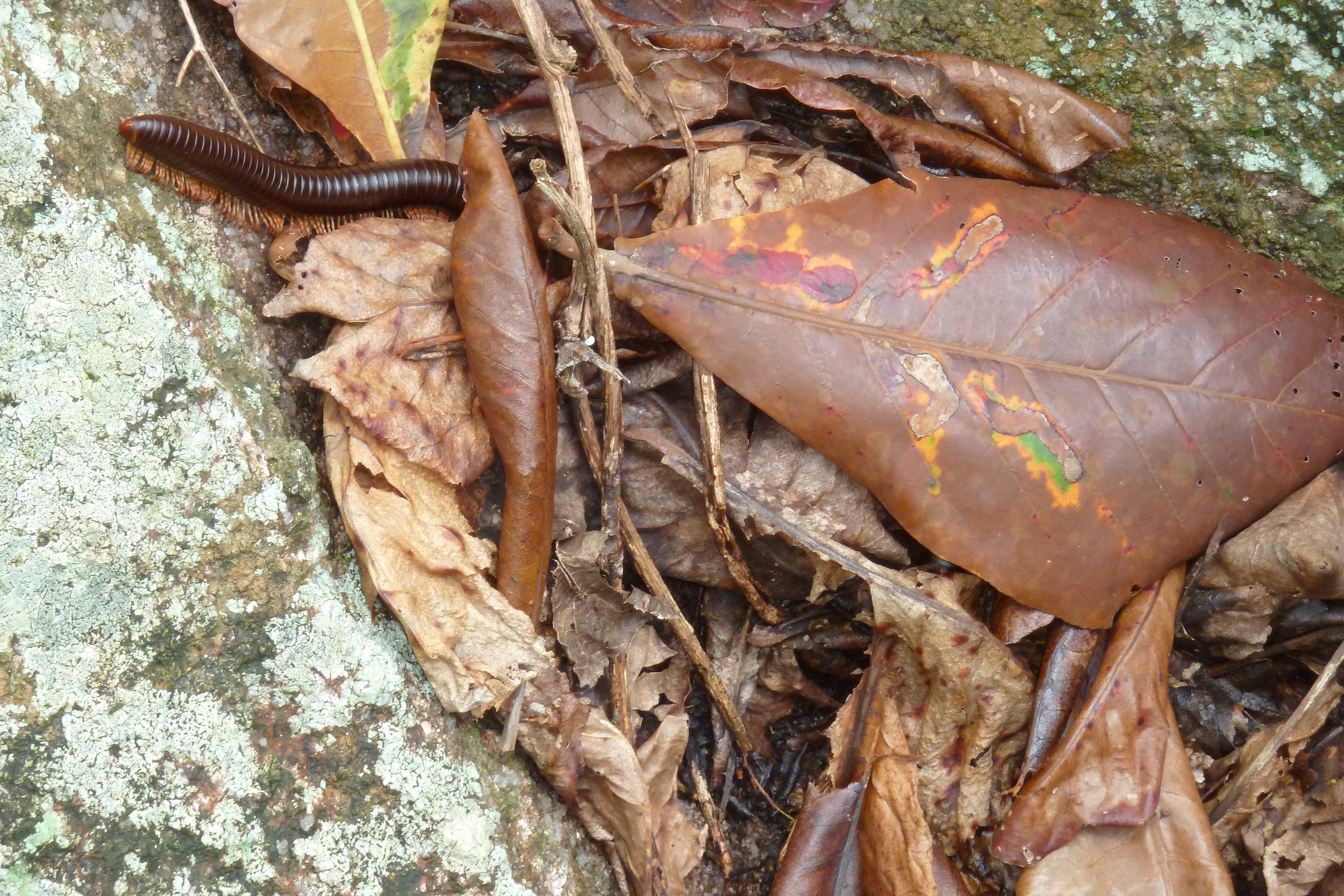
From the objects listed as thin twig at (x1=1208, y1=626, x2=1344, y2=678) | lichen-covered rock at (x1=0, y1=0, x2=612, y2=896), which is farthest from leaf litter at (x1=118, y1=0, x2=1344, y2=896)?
lichen-covered rock at (x1=0, y1=0, x2=612, y2=896)

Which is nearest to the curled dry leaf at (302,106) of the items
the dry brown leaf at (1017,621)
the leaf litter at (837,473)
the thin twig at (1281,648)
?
the leaf litter at (837,473)

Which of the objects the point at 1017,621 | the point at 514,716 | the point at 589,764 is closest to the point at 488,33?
the point at 514,716

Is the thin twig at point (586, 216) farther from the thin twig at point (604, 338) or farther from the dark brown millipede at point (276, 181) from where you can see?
the dark brown millipede at point (276, 181)

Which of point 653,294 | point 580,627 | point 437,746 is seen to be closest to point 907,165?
point 653,294

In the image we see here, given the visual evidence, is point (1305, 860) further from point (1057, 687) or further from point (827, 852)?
point (827, 852)

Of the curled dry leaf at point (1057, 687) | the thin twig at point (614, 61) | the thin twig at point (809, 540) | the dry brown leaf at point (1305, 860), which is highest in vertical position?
the thin twig at point (614, 61)

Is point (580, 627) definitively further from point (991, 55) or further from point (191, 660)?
point (991, 55)
